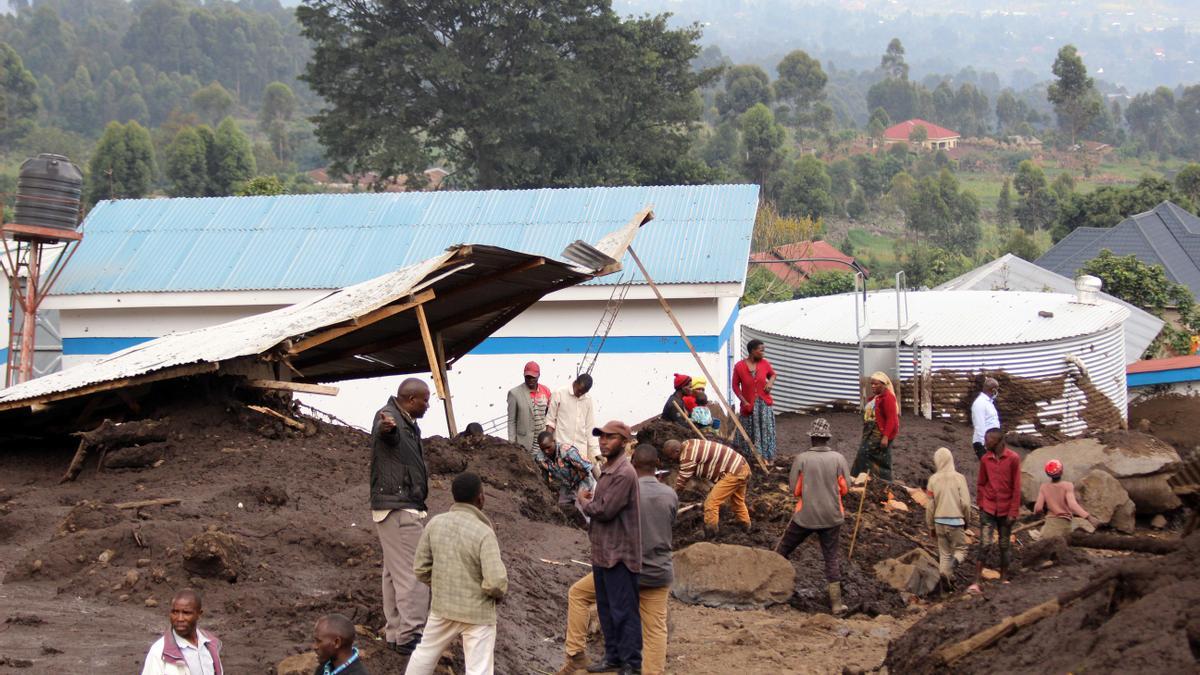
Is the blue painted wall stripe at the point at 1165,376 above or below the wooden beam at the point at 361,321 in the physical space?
above

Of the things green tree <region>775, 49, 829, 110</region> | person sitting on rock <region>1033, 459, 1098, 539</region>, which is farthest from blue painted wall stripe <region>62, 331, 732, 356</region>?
green tree <region>775, 49, 829, 110</region>

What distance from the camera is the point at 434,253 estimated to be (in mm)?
20875

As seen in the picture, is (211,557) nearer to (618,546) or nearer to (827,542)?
(618,546)

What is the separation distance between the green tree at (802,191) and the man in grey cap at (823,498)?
55.5 m

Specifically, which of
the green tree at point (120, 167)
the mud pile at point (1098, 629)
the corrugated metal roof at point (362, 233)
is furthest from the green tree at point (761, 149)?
the mud pile at point (1098, 629)

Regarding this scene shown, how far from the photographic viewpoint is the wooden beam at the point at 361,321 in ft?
35.4

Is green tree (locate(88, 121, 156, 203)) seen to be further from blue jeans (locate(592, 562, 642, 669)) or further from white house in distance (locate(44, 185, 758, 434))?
blue jeans (locate(592, 562, 642, 669))

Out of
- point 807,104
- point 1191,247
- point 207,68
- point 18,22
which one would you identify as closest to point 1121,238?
point 1191,247

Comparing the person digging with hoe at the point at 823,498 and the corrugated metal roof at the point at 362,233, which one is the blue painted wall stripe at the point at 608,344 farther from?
the person digging with hoe at the point at 823,498

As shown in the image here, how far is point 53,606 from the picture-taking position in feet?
26.0

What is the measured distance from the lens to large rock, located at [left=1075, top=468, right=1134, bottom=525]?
14148 millimetres

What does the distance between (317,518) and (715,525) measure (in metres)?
3.60

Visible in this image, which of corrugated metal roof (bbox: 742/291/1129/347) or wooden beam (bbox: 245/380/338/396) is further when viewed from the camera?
corrugated metal roof (bbox: 742/291/1129/347)

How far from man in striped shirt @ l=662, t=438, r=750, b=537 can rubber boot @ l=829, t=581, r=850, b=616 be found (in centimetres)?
138
